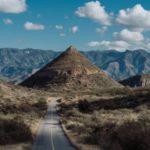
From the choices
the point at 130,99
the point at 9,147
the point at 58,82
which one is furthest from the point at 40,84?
the point at 9,147

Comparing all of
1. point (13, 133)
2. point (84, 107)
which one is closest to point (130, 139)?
point (13, 133)

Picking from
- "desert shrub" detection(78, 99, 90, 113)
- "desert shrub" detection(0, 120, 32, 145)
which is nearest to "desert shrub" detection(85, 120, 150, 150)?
"desert shrub" detection(0, 120, 32, 145)

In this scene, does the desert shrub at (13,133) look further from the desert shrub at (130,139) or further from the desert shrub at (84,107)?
the desert shrub at (84,107)

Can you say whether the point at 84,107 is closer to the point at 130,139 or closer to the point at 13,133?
the point at 13,133

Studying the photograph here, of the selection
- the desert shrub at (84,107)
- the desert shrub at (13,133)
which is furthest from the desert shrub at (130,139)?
the desert shrub at (84,107)

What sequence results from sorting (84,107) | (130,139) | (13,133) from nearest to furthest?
1. (130,139)
2. (13,133)
3. (84,107)

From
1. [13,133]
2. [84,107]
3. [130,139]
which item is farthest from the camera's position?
[84,107]

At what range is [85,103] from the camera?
8812 cm

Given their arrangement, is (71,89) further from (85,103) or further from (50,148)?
(50,148)

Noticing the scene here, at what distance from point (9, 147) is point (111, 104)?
179ft

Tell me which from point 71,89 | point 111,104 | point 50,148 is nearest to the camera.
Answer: point 50,148

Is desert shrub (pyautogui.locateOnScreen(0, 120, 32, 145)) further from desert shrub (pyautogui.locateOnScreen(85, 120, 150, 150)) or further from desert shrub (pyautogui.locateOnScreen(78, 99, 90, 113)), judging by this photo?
desert shrub (pyautogui.locateOnScreen(78, 99, 90, 113))

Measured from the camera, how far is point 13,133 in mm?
38156

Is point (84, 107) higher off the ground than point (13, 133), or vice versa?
point (84, 107)
